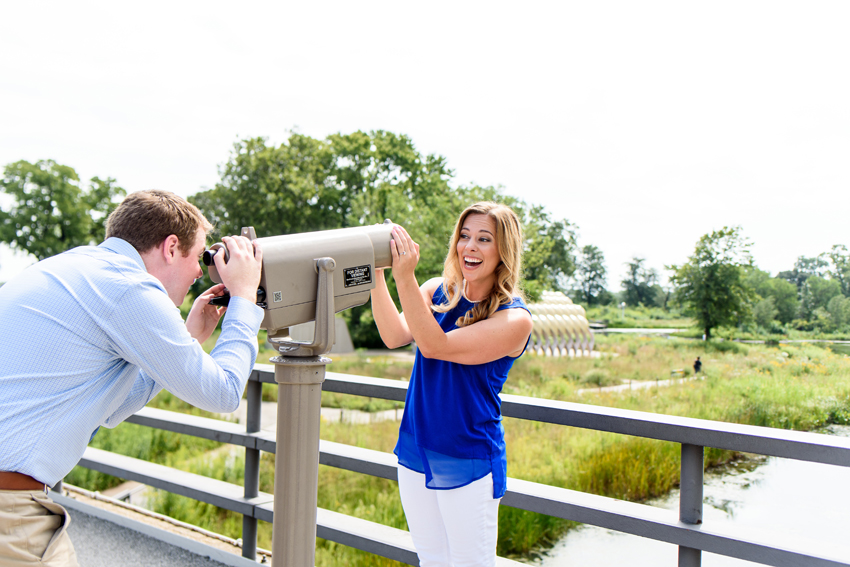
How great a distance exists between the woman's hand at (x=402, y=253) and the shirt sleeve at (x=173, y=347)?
0.43m

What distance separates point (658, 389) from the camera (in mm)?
9000

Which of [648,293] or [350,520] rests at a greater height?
[648,293]

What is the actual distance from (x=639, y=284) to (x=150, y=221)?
18.4m

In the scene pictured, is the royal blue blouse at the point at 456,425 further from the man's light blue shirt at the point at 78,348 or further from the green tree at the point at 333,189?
the green tree at the point at 333,189

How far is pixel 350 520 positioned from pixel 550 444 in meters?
3.99

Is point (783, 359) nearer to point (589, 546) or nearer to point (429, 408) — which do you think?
point (589, 546)

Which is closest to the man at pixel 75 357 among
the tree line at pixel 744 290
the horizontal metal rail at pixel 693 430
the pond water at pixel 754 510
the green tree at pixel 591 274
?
the horizontal metal rail at pixel 693 430

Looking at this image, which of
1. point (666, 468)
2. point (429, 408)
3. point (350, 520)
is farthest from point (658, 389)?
point (429, 408)

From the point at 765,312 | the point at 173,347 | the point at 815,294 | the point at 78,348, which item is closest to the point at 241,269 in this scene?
the point at 173,347

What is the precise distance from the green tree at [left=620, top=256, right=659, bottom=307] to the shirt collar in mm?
14816

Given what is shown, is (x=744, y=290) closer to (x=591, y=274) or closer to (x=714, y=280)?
(x=714, y=280)

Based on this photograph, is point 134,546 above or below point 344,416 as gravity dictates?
above

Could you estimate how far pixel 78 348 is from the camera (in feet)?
3.96

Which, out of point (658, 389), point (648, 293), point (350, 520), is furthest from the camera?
point (648, 293)
